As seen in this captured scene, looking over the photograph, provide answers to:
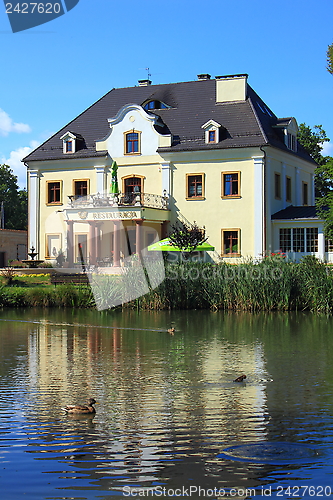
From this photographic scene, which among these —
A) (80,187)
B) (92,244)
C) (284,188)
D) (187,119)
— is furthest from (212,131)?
(92,244)

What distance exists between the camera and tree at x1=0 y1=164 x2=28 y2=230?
245ft

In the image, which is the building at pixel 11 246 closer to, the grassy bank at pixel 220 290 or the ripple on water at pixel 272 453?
the grassy bank at pixel 220 290

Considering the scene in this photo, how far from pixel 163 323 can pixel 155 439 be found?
559 inches

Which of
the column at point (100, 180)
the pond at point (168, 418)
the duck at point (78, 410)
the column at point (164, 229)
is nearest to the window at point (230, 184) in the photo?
the column at point (164, 229)

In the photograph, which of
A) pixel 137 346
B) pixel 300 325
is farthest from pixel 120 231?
pixel 137 346

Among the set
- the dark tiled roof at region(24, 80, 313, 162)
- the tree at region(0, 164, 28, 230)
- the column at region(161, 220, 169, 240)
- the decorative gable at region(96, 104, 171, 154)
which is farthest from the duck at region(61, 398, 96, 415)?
the tree at region(0, 164, 28, 230)

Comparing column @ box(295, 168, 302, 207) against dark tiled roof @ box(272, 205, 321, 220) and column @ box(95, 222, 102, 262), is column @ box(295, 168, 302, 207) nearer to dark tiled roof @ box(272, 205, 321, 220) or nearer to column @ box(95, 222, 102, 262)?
dark tiled roof @ box(272, 205, 321, 220)

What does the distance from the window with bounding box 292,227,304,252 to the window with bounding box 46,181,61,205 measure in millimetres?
16052

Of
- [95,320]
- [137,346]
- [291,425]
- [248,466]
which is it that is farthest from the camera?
[95,320]

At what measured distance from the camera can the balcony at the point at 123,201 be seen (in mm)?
40531

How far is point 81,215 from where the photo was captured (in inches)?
1647

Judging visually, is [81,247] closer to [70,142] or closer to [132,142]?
[70,142]

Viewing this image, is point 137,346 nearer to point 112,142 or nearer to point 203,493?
point 203,493

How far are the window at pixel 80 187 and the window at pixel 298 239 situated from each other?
14038 millimetres
